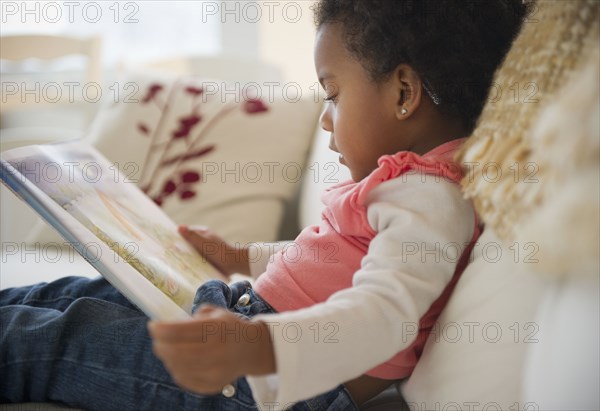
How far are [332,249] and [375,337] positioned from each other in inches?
7.8

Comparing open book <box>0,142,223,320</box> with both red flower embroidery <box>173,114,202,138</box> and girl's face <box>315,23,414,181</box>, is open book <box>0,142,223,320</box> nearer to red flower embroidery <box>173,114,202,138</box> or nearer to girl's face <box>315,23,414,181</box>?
girl's face <box>315,23,414,181</box>

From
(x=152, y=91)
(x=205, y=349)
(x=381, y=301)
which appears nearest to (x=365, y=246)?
(x=381, y=301)

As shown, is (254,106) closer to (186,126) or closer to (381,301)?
(186,126)

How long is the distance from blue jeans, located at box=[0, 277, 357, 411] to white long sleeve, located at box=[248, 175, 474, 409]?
13cm

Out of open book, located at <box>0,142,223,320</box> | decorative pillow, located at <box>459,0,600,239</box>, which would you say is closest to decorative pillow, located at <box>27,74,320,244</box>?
open book, located at <box>0,142,223,320</box>

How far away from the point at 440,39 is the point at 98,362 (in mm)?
518

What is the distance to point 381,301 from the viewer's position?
2.04 feet

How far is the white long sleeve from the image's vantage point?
590 millimetres

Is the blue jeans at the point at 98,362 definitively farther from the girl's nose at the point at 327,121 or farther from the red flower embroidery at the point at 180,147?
the red flower embroidery at the point at 180,147

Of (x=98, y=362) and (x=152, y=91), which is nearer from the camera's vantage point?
(x=98, y=362)

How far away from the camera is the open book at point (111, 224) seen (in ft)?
2.32

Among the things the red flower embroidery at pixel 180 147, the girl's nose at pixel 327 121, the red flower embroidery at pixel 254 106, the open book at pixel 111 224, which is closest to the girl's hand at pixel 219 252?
the open book at pixel 111 224

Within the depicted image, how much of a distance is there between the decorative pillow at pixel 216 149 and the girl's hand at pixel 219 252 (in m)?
0.36

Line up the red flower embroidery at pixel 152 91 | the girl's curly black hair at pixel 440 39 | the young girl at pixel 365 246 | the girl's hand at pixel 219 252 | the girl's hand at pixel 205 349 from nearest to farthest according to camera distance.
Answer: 1. the girl's hand at pixel 205 349
2. the young girl at pixel 365 246
3. the girl's curly black hair at pixel 440 39
4. the girl's hand at pixel 219 252
5. the red flower embroidery at pixel 152 91
